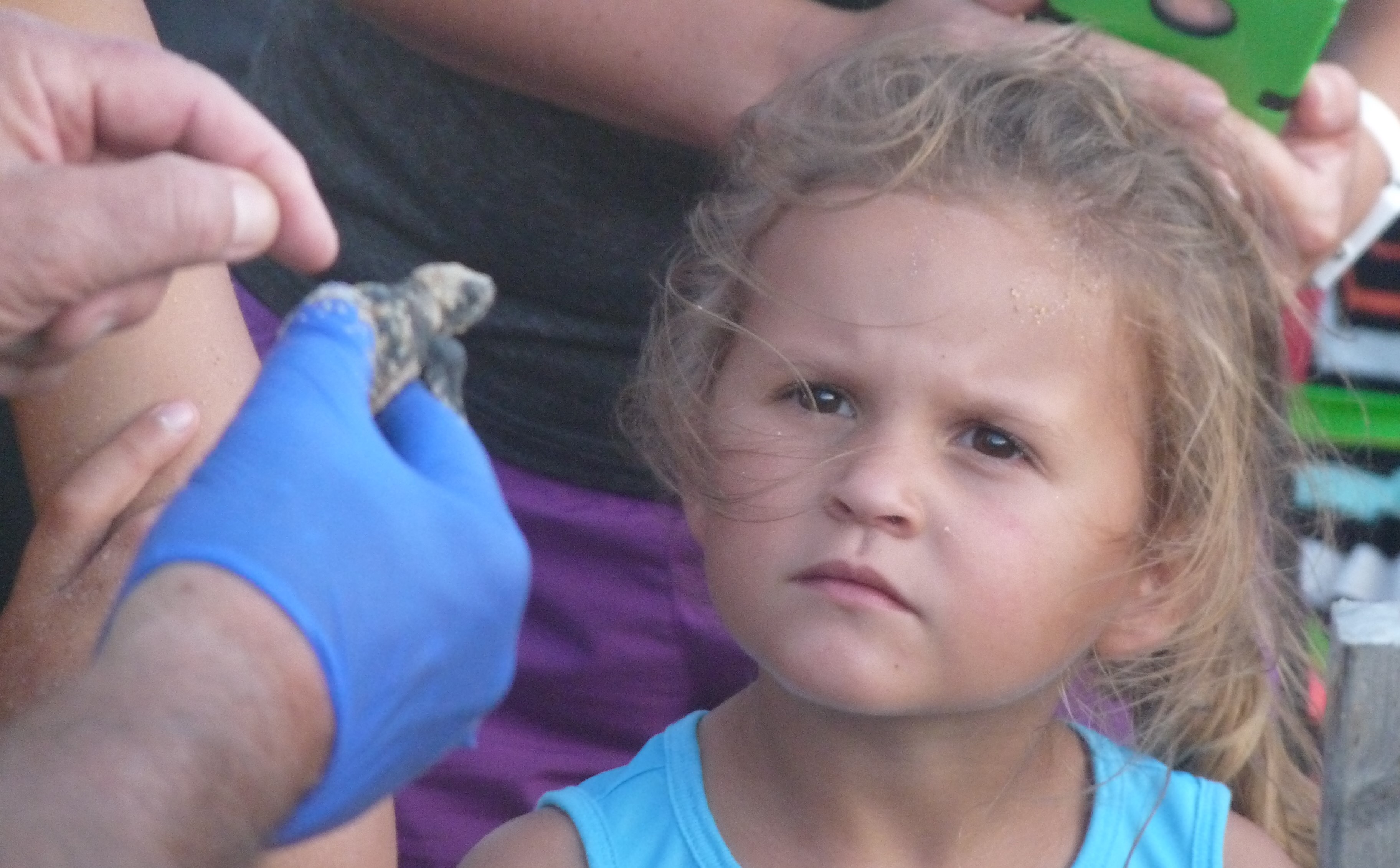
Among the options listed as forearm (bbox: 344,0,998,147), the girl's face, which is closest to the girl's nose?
the girl's face

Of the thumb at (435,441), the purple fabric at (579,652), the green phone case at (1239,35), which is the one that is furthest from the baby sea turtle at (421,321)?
the green phone case at (1239,35)

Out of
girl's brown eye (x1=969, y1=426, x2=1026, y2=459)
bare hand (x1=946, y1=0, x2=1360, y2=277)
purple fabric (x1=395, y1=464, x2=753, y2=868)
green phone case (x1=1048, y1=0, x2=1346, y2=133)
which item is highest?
green phone case (x1=1048, y1=0, x2=1346, y2=133)

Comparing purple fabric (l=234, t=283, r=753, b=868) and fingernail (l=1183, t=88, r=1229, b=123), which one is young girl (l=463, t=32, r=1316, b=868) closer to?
fingernail (l=1183, t=88, r=1229, b=123)

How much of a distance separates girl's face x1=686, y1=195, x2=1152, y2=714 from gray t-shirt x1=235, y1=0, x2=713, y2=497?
33 cm

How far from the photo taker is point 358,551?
934 millimetres

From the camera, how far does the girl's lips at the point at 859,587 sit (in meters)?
1.24

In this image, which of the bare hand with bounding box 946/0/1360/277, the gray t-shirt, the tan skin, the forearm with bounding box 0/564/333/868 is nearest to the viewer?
the forearm with bounding box 0/564/333/868

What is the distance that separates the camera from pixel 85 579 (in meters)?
1.34

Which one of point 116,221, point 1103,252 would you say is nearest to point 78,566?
point 116,221

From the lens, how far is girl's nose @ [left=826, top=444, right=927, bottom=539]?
1231mm

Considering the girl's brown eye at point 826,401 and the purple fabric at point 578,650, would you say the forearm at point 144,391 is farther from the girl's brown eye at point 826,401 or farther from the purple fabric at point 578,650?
the girl's brown eye at point 826,401

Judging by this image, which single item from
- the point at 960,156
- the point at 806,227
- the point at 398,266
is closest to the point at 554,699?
the point at 398,266

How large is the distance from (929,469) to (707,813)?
42 cm

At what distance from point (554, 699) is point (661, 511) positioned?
249 mm
